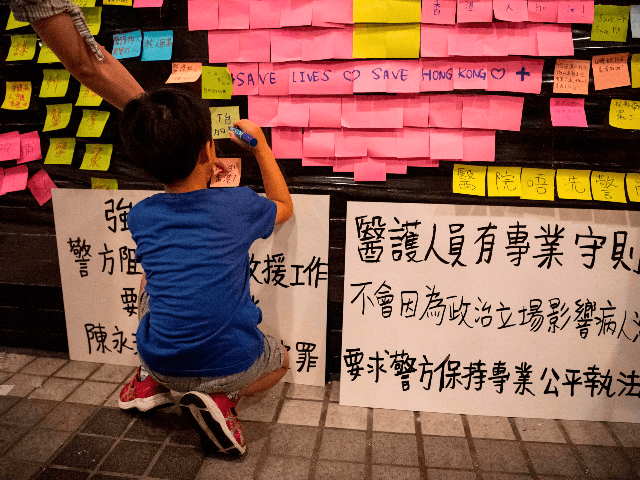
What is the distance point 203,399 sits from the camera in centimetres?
182

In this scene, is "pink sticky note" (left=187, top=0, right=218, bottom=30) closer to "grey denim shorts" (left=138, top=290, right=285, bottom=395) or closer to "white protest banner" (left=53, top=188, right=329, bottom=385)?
"white protest banner" (left=53, top=188, right=329, bottom=385)

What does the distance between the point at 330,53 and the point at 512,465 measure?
2103 millimetres

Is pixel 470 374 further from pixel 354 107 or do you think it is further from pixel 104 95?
pixel 104 95

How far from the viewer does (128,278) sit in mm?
2504

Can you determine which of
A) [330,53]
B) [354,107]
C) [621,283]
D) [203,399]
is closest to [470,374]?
[621,283]

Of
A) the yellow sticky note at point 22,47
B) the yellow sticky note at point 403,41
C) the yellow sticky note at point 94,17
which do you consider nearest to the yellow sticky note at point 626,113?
the yellow sticky note at point 403,41

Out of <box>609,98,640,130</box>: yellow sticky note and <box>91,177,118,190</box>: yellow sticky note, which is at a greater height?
<box>609,98,640,130</box>: yellow sticky note

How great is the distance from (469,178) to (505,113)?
347mm

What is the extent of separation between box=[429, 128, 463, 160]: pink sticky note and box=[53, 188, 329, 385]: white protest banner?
0.60 meters

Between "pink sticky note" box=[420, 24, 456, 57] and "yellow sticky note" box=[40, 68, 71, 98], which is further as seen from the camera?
"yellow sticky note" box=[40, 68, 71, 98]

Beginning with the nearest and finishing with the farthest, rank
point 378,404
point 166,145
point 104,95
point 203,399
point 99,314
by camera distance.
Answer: point 166,145
point 203,399
point 104,95
point 378,404
point 99,314

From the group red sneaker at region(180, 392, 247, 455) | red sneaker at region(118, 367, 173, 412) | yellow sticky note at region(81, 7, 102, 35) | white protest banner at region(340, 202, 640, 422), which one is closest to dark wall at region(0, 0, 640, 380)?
yellow sticky note at region(81, 7, 102, 35)

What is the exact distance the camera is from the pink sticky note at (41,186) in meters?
2.53

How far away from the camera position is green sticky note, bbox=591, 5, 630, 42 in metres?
1.89
